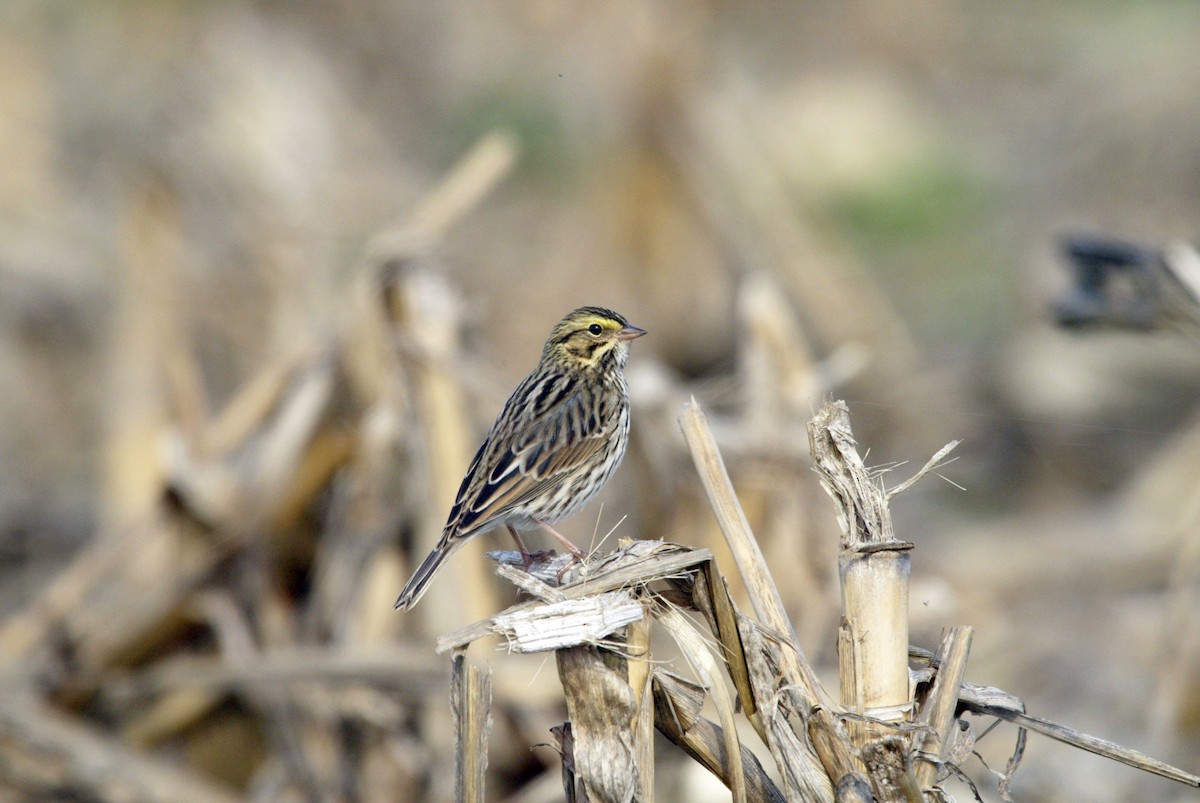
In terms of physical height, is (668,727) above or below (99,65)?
below

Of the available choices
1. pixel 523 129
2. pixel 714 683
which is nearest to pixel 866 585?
pixel 714 683

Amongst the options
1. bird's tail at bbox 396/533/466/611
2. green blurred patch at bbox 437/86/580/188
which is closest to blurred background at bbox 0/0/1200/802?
green blurred patch at bbox 437/86/580/188

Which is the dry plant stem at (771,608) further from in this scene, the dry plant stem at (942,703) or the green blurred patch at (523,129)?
the green blurred patch at (523,129)

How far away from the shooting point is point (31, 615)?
19.3ft

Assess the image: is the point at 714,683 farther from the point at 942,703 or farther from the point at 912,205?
the point at 912,205

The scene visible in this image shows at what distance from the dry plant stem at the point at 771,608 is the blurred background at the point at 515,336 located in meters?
2.00

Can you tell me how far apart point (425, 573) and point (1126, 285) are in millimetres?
2600

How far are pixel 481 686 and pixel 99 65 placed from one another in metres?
11.4

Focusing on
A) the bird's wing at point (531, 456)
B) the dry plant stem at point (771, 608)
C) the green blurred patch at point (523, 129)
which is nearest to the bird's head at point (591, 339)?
the bird's wing at point (531, 456)

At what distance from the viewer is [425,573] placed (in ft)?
11.4

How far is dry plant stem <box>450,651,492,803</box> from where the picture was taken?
2.53 meters

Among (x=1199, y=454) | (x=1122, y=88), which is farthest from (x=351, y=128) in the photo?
(x=1199, y=454)

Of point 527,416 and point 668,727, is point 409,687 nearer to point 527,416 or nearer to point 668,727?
point 527,416

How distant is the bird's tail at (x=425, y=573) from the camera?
126 inches
